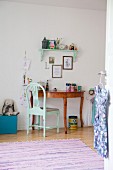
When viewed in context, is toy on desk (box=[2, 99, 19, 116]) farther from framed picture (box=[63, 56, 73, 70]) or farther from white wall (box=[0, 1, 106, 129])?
framed picture (box=[63, 56, 73, 70])

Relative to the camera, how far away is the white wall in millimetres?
4391

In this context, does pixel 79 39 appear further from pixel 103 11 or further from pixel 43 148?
pixel 43 148

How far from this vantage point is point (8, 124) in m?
4.12

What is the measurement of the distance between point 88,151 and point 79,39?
2.43 m

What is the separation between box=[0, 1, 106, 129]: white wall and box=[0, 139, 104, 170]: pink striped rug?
1192 millimetres

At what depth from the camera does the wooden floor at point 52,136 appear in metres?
3.76

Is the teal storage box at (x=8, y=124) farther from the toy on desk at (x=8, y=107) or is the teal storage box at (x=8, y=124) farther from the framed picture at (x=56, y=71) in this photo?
the framed picture at (x=56, y=71)

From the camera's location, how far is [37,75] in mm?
4562

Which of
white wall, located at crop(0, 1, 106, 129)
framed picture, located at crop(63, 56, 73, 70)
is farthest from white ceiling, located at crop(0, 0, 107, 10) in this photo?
framed picture, located at crop(63, 56, 73, 70)

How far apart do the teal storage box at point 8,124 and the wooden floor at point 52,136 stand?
108 millimetres

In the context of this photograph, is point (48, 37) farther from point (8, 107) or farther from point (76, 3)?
point (8, 107)

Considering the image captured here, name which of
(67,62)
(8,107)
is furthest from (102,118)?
(67,62)

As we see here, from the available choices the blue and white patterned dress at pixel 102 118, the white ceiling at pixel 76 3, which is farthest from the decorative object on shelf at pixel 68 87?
the blue and white patterned dress at pixel 102 118

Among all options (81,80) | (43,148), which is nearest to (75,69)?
(81,80)
